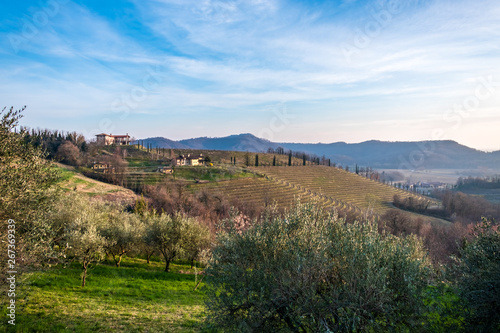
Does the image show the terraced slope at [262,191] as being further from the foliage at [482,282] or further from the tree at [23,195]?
the foliage at [482,282]

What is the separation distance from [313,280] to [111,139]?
196113mm

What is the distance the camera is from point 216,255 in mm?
11047

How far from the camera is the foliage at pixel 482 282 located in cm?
988

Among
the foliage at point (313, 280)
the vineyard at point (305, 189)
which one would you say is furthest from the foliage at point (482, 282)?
the vineyard at point (305, 189)

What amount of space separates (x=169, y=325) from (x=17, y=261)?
344 inches

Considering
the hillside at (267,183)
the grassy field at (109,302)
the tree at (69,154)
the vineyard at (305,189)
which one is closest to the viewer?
the grassy field at (109,302)

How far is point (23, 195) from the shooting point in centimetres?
1148

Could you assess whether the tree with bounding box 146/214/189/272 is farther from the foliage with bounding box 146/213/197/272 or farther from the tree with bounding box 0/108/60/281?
the tree with bounding box 0/108/60/281

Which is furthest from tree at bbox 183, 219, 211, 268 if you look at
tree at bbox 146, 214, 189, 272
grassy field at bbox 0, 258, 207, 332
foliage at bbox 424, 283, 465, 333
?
foliage at bbox 424, 283, 465, 333

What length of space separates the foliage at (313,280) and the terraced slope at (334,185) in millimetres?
102865

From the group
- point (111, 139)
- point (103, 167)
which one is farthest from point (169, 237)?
point (111, 139)

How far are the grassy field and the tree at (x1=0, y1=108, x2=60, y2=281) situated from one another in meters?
1.62

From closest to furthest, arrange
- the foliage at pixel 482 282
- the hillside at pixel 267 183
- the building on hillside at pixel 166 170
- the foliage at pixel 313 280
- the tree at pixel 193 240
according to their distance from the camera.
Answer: the foliage at pixel 313 280
the foliage at pixel 482 282
the tree at pixel 193 240
the hillside at pixel 267 183
the building on hillside at pixel 166 170

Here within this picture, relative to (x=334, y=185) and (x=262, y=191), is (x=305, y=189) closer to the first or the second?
(x=262, y=191)
